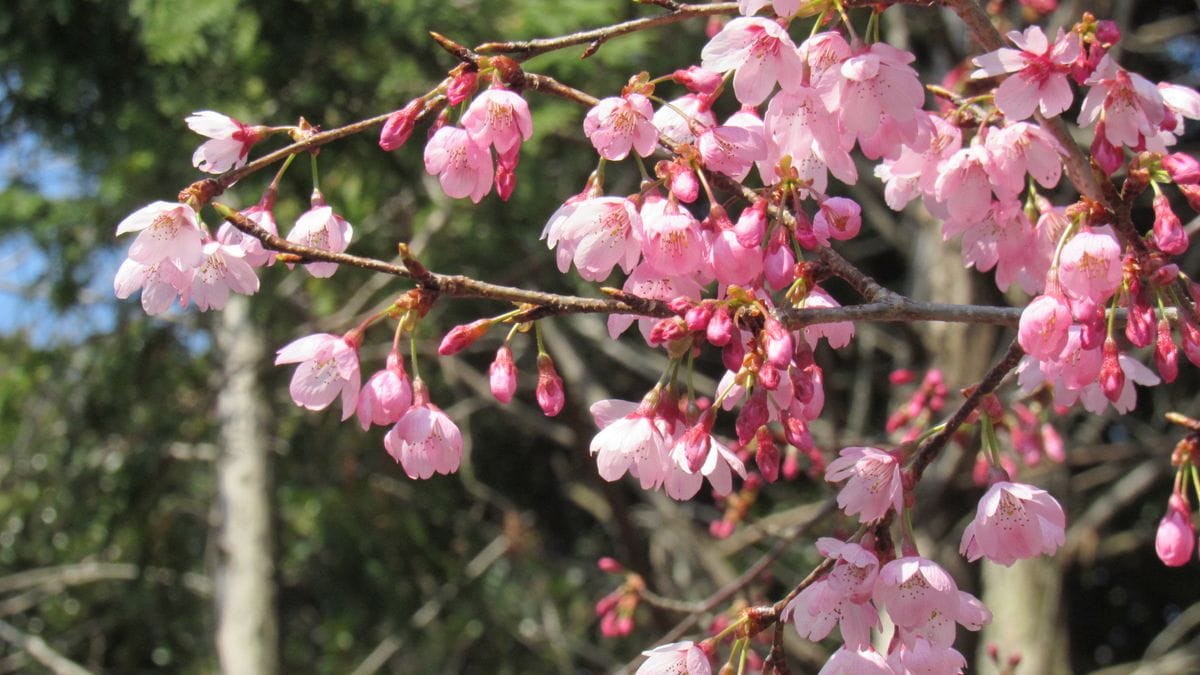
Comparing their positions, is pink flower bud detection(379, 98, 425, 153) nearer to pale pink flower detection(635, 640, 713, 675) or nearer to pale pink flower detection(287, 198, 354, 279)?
pale pink flower detection(287, 198, 354, 279)

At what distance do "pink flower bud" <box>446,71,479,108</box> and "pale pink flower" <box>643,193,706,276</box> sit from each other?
0.83 feet

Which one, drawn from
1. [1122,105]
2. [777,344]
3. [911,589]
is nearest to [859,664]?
[911,589]

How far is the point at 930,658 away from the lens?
4.09 feet

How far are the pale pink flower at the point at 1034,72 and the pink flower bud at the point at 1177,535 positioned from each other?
0.60m

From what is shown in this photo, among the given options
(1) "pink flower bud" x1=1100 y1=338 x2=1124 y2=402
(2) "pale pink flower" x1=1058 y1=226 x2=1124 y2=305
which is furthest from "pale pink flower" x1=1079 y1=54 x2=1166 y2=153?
(1) "pink flower bud" x1=1100 y1=338 x2=1124 y2=402

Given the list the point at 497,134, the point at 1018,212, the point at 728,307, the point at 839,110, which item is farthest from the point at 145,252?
the point at 1018,212

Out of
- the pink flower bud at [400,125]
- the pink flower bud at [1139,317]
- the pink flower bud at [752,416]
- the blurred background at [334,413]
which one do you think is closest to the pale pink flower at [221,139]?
the pink flower bud at [400,125]

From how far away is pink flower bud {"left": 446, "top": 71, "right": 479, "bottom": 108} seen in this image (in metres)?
1.36

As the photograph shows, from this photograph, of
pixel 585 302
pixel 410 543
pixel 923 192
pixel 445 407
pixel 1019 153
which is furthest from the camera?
pixel 445 407

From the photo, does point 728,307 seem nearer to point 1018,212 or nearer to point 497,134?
point 497,134

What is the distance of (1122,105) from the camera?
1324mm

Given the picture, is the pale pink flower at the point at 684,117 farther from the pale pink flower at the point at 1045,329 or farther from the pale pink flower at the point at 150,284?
the pale pink flower at the point at 150,284

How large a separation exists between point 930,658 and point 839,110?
2.10 ft

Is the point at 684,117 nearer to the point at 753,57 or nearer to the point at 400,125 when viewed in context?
the point at 753,57
